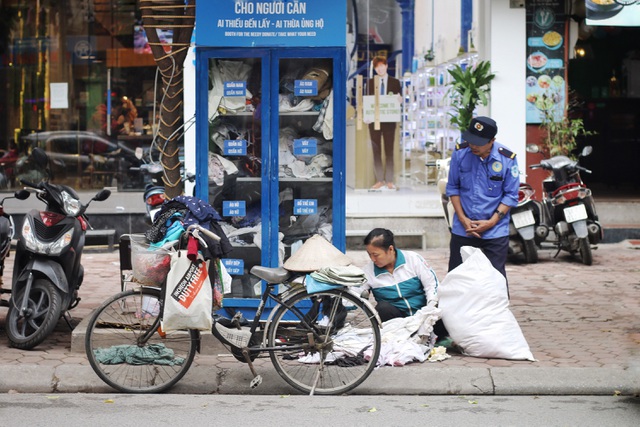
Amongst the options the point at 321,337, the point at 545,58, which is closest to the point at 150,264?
the point at 321,337

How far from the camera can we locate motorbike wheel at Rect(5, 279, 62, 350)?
7.31 meters

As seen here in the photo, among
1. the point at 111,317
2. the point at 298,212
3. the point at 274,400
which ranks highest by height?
the point at 298,212

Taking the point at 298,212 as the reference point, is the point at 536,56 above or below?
above

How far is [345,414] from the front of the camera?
5.96 meters

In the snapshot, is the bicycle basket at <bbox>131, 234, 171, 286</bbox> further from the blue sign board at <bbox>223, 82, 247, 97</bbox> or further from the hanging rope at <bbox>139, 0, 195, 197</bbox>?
the blue sign board at <bbox>223, 82, 247, 97</bbox>

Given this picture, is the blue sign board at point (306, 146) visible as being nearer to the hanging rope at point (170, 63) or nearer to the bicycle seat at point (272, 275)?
the hanging rope at point (170, 63)

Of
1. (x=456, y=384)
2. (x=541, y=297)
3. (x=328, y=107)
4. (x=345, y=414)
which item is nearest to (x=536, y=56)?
(x=541, y=297)

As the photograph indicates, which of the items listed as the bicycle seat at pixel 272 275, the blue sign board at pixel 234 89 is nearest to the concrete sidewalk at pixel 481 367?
the bicycle seat at pixel 272 275

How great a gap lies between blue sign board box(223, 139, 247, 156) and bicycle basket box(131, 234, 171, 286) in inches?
71.9

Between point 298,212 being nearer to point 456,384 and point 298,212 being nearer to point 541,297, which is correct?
point 456,384

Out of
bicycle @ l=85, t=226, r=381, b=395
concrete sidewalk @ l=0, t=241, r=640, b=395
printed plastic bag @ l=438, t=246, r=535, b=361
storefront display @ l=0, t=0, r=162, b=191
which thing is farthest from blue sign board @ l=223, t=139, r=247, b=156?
storefront display @ l=0, t=0, r=162, b=191

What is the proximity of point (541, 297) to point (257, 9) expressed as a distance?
4.26 meters

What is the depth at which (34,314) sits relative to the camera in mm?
7430

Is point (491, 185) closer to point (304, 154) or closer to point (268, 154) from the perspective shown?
point (304, 154)
